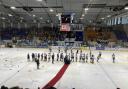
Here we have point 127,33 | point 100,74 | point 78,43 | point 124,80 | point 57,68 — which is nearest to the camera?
point 124,80

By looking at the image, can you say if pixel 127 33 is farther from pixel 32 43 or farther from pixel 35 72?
pixel 35 72

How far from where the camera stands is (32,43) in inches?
1474

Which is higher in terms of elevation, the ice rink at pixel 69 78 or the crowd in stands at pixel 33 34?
the crowd in stands at pixel 33 34

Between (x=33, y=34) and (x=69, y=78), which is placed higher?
(x=33, y=34)

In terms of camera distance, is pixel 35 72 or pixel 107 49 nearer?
pixel 35 72

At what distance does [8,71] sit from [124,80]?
819cm

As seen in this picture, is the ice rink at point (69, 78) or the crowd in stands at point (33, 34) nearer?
the ice rink at point (69, 78)

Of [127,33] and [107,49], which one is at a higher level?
[127,33]

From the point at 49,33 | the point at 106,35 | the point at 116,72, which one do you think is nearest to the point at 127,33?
the point at 106,35

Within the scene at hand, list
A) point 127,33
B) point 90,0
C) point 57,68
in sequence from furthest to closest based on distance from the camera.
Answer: point 127,33, point 90,0, point 57,68

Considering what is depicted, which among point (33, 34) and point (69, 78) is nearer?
point (69, 78)

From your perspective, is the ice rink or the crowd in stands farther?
the crowd in stands

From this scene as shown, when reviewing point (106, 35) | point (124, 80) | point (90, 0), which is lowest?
point (124, 80)

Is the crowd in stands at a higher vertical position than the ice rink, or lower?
higher
